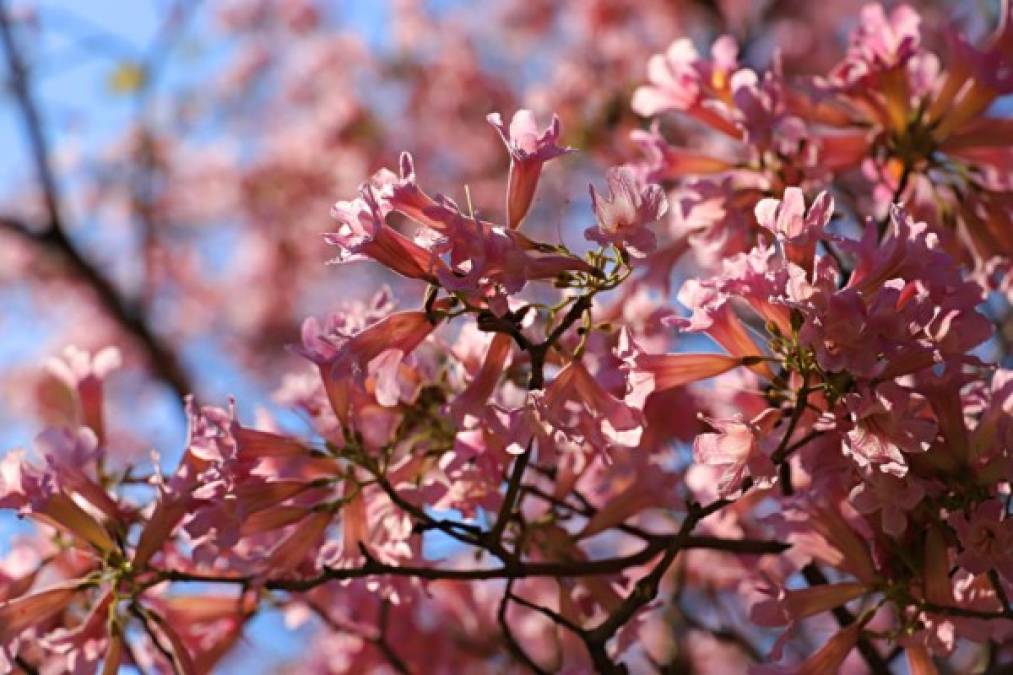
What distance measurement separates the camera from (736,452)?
4.23ft

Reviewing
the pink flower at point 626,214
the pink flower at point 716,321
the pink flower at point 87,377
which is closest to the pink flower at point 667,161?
the pink flower at point 716,321

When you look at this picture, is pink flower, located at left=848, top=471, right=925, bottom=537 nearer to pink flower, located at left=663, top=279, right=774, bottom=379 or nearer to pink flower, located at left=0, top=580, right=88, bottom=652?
pink flower, located at left=663, top=279, right=774, bottom=379

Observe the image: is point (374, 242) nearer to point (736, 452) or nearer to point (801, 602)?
point (736, 452)

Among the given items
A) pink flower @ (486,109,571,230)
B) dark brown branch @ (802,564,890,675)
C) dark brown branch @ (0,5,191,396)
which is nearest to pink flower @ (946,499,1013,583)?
dark brown branch @ (802,564,890,675)

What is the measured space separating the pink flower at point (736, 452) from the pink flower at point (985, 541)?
0.20m

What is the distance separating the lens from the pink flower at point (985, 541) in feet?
4.21

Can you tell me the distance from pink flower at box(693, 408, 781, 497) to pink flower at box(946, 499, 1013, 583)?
20 cm

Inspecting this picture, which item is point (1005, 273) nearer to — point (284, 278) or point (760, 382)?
point (760, 382)

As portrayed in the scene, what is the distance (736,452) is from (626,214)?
0.85 ft

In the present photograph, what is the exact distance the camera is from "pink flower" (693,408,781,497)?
1.28 meters

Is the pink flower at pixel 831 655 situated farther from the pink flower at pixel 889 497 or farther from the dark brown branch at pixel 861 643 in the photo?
the pink flower at pixel 889 497

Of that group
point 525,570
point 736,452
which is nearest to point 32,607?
point 525,570

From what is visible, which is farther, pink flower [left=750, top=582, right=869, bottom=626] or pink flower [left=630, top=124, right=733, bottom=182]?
pink flower [left=630, top=124, right=733, bottom=182]

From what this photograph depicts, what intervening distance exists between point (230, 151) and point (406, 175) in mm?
6700
